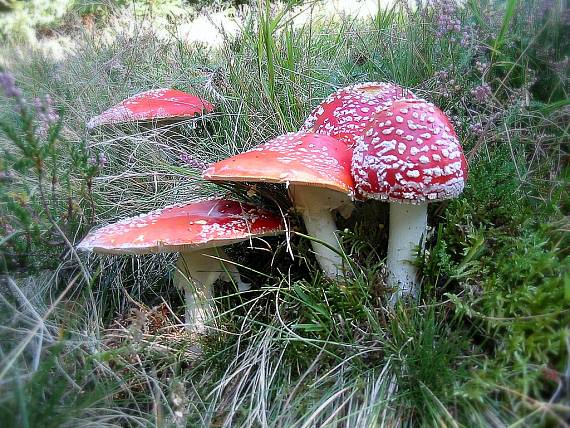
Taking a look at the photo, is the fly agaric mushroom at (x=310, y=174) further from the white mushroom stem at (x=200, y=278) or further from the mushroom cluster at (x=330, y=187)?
the white mushroom stem at (x=200, y=278)

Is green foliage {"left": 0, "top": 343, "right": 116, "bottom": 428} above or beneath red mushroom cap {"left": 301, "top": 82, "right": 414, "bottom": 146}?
beneath

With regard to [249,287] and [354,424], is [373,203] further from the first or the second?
[354,424]

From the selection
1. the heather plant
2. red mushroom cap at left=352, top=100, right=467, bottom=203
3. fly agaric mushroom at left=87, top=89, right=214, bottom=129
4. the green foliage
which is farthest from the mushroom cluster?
fly agaric mushroom at left=87, top=89, right=214, bottom=129

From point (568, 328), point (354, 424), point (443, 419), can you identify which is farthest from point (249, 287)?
point (568, 328)

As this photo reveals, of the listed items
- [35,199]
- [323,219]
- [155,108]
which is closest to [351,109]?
[323,219]

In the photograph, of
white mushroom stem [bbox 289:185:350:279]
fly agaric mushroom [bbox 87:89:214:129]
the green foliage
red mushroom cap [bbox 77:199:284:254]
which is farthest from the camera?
fly agaric mushroom [bbox 87:89:214:129]

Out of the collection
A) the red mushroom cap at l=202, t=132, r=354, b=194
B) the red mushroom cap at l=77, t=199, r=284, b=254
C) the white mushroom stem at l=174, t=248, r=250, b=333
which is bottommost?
the white mushroom stem at l=174, t=248, r=250, b=333

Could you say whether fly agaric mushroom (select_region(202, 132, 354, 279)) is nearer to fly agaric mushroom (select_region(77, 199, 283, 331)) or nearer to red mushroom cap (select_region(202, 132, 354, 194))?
red mushroom cap (select_region(202, 132, 354, 194))

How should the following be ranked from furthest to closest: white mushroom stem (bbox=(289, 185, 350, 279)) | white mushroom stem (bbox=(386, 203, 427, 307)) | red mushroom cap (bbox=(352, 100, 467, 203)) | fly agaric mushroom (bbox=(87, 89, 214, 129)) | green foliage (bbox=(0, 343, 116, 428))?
fly agaric mushroom (bbox=(87, 89, 214, 129)), white mushroom stem (bbox=(289, 185, 350, 279)), white mushroom stem (bbox=(386, 203, 427, 307)), red mushroom cap (bbox=(352, 100, 467, 203)), green foliage (bbox=(0, 343, 116, 428))

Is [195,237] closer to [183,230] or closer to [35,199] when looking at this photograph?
[183,230]

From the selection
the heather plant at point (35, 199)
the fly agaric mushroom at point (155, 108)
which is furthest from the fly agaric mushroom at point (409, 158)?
the fly agaric mushroom at point (155, 108)
